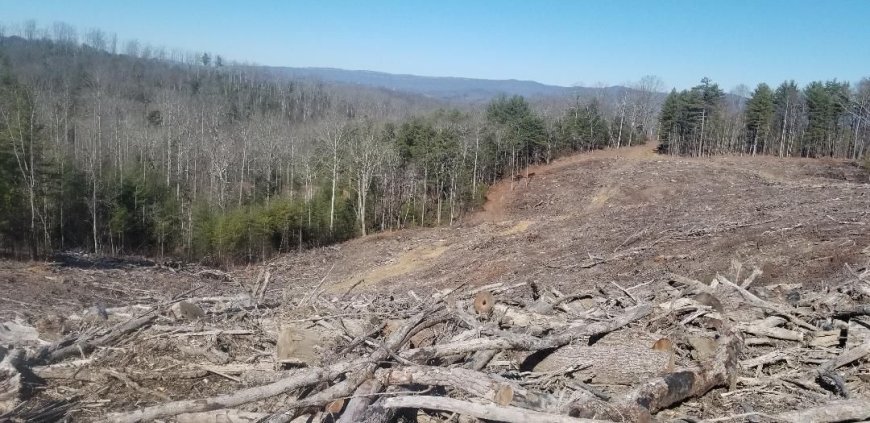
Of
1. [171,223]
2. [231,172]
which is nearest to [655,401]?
[171,223]

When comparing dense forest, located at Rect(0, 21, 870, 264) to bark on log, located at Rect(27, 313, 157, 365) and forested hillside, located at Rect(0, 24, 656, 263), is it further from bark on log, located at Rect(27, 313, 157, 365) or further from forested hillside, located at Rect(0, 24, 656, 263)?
bark on log, located at Rect(27, 313, 157, 365)

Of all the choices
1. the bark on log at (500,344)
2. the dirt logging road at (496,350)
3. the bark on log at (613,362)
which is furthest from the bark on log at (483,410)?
the bark on log at (613,362)

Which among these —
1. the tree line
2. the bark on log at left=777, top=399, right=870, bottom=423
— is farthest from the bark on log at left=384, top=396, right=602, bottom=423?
the tree line

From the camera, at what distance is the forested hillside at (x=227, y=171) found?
80.9 feet

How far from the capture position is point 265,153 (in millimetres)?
41188

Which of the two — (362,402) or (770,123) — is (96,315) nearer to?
(362,402)

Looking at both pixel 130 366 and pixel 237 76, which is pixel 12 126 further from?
pixel 237 76

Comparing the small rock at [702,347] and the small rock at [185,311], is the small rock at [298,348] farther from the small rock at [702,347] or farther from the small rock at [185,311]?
the small rock at [702,347]

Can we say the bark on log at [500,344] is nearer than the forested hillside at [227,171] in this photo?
Yes

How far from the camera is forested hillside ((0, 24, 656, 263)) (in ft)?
80.9

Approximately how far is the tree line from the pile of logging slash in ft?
153

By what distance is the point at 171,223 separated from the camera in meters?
29.9

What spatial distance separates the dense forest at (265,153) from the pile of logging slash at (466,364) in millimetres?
18016

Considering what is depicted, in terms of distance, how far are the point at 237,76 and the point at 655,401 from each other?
336 feet
